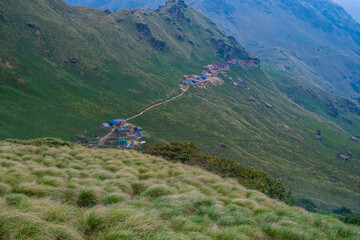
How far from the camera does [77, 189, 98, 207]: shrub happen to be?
26.2ft

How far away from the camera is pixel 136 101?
9588cm

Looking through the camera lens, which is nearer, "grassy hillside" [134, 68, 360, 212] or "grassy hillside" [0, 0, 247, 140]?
"grassy hillside" [0, 0, 247, 140]

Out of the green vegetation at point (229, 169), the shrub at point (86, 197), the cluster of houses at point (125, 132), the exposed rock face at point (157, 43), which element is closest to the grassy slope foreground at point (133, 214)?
the shrub at point (86, 197)

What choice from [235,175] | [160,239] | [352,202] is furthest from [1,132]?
[352,202]

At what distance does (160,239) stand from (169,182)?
9.11 meters

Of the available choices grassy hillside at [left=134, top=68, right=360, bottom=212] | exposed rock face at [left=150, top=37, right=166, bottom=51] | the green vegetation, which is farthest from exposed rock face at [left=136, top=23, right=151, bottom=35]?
the green vegetation

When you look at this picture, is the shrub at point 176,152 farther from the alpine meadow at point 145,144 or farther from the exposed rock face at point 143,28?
the exposed rock face at point 143,28

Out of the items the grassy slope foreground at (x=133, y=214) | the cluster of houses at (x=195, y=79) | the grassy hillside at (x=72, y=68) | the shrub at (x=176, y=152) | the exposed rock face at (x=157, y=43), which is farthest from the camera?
the exposed rock face at (x=157, y=43)

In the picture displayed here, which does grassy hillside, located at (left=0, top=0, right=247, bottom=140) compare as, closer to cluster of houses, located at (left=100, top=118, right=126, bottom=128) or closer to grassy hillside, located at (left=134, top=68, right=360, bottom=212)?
cluster of houses, located at (left=100, top=118, right=126, bottom=128)

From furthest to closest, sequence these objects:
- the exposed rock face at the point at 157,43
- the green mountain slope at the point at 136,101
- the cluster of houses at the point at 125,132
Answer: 1. the exposed rock face at the point at 157,43
2. the green mountain slope at the point at 136,101
3. the cluster of houses at the point at 125,132

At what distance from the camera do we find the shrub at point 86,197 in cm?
799

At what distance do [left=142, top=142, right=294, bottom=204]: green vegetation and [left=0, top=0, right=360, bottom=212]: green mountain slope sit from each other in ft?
153

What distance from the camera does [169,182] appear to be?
520 inches

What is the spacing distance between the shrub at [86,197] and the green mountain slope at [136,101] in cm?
5851
